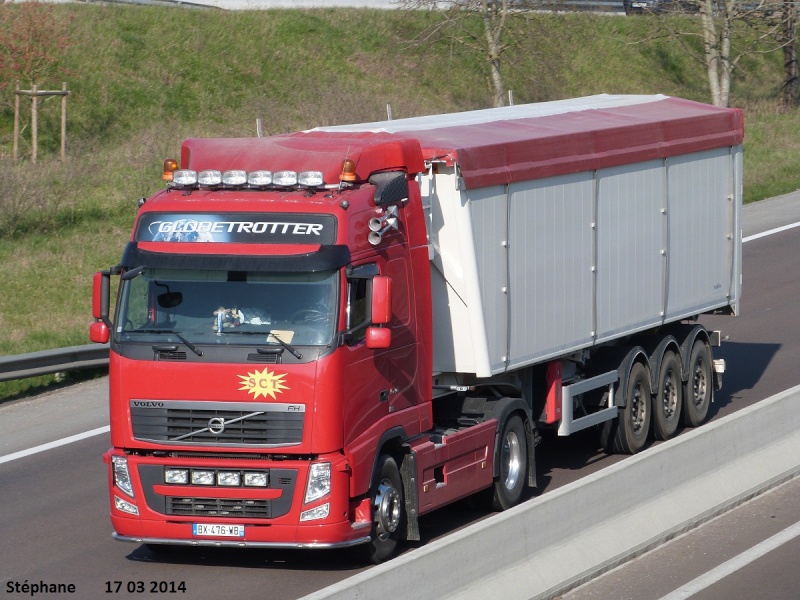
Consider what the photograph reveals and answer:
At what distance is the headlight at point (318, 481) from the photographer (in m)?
→ 9.58

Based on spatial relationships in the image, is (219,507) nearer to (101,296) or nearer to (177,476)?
(177,476)

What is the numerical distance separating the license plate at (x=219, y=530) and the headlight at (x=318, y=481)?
0.56 meters

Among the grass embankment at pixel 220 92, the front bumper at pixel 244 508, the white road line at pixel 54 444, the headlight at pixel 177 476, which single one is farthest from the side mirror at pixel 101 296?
the grass embankment at pixel 220 92

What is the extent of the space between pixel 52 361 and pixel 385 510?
7895 mm

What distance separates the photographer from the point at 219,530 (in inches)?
385

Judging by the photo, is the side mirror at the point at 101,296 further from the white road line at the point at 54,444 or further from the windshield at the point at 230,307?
the white road line at the point at 54,444

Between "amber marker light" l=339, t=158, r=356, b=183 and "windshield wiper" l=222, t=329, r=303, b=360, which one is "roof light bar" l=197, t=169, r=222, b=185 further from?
"windshield wiper" l=222, t=329, r=303, b=360

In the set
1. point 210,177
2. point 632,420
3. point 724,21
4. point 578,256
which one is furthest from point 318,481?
point 724,21

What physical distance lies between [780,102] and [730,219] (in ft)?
118

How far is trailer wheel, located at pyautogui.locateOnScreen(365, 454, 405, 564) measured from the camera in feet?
33.3

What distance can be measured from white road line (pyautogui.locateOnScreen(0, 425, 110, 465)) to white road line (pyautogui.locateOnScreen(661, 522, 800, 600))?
764 cm

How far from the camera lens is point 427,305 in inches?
433

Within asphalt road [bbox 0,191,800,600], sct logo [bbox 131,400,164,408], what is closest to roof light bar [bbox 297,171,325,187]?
sct logo [bbox 131,400,164,408]

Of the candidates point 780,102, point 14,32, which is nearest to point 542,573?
point 14,32
